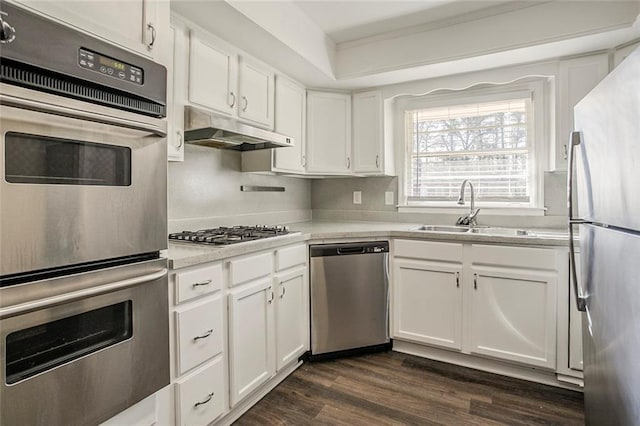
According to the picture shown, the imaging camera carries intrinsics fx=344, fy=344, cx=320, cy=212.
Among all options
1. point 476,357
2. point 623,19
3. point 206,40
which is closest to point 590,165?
point 623,19

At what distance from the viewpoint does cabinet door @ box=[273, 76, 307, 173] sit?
264cm

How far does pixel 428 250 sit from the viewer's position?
2.45 m

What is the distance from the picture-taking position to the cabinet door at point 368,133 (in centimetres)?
307

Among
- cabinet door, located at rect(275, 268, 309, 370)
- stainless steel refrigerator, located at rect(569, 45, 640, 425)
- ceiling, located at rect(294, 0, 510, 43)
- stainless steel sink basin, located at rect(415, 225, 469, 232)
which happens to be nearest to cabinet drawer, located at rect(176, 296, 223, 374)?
cabinet door, located at rect(275, 268, 309, 370)

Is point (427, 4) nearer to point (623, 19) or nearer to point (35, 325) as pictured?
point (623, 19)

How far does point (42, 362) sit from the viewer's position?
924mm

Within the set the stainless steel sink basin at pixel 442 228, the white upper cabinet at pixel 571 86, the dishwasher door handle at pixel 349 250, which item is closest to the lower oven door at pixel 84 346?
the dishwasher door handle at pixel 349 250

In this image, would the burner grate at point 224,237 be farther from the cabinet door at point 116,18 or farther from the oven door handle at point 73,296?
the cabinet door at point 116,18

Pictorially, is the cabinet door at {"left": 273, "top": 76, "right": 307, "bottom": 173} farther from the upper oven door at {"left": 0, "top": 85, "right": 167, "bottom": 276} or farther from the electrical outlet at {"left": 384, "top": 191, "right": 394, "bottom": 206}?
the upper oven door at {"left": 0, "top": 85, "right": 167, "bottom": 276}

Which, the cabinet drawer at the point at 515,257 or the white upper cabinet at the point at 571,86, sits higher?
the white upper cabinet at the point at 571,86

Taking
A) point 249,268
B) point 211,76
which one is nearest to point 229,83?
point 211,76

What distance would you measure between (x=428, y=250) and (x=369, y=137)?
3.94 ft

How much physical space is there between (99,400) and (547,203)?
297 cm

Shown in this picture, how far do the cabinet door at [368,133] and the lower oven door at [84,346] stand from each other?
2199 mm
